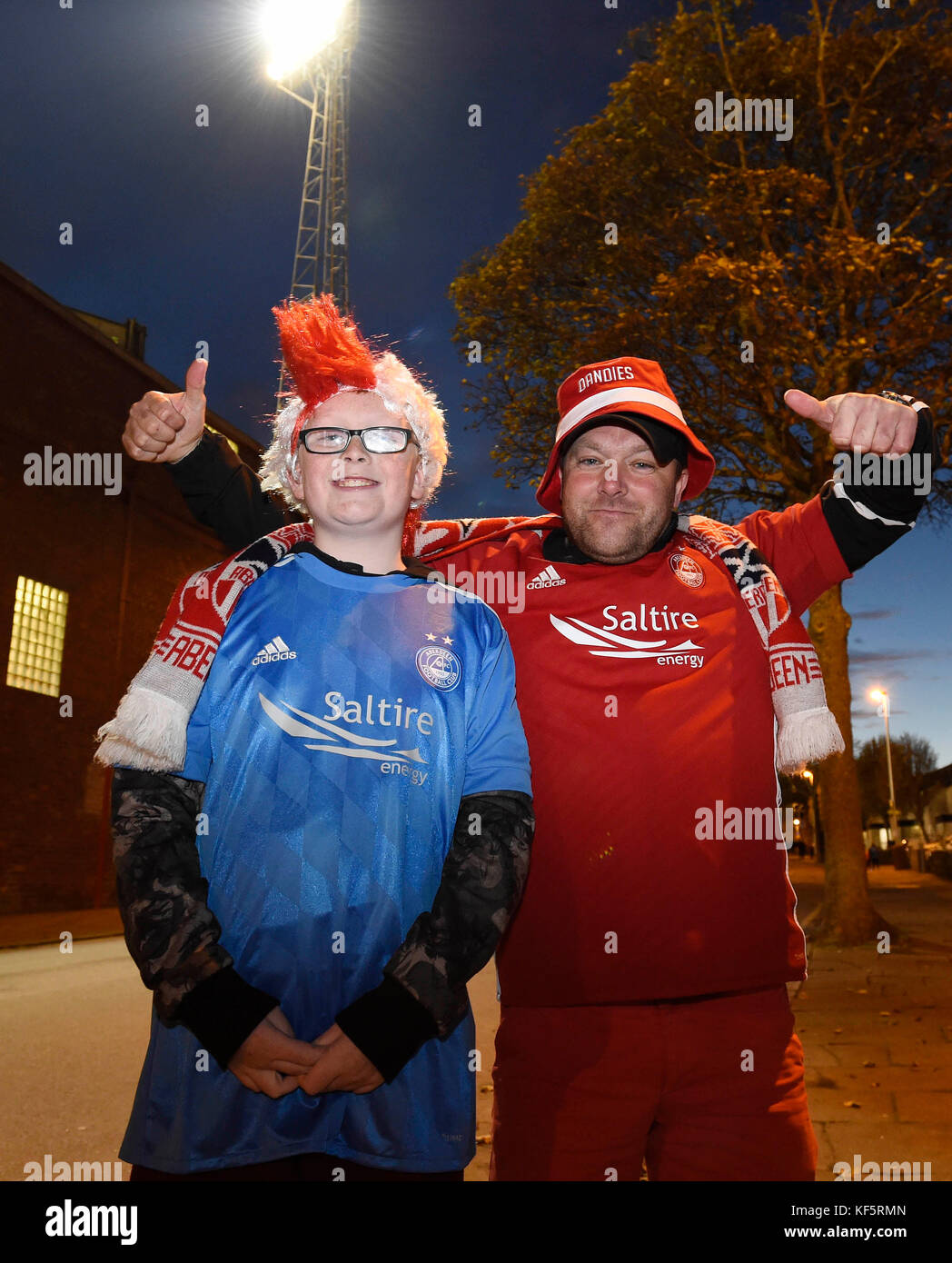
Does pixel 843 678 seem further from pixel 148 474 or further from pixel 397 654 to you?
pixel 148 474

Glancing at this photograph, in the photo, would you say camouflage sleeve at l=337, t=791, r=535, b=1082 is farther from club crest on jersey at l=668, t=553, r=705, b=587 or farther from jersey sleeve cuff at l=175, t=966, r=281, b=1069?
club crest on jersey at l=668, t=553, r=705, b=587

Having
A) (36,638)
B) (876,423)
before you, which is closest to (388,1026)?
(876,423)

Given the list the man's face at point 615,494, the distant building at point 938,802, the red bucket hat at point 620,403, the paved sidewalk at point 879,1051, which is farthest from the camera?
the distant building at point 938,802

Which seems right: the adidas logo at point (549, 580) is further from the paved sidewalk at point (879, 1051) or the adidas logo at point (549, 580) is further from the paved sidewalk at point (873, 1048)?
the paved sidewalk at point (879, 1051)

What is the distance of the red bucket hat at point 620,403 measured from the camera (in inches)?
121

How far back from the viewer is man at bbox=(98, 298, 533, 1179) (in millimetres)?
1824

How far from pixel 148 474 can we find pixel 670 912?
20.1 meters

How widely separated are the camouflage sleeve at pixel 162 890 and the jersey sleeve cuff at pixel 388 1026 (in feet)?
0.89

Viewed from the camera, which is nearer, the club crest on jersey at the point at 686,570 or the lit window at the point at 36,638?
the club crest on jersey at the point at 686,570

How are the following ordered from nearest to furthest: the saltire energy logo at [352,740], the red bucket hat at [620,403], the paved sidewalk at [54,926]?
the saltire energy logo at [352,740] < the red bucket hat at [620,403] < the paved sidewalk at [54,926]

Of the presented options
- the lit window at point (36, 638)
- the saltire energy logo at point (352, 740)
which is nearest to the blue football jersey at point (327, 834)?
the saltire energy logo at point (352, 740)

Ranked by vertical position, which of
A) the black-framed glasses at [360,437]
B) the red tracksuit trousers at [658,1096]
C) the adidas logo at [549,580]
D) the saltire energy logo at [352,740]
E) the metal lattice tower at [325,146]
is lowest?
the red tracksuit trousers at [658,1096]

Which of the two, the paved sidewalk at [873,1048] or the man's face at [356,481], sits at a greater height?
the man's face at [356,481]

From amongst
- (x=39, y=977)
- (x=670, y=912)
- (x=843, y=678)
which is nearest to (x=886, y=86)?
(x=843, y=678)
